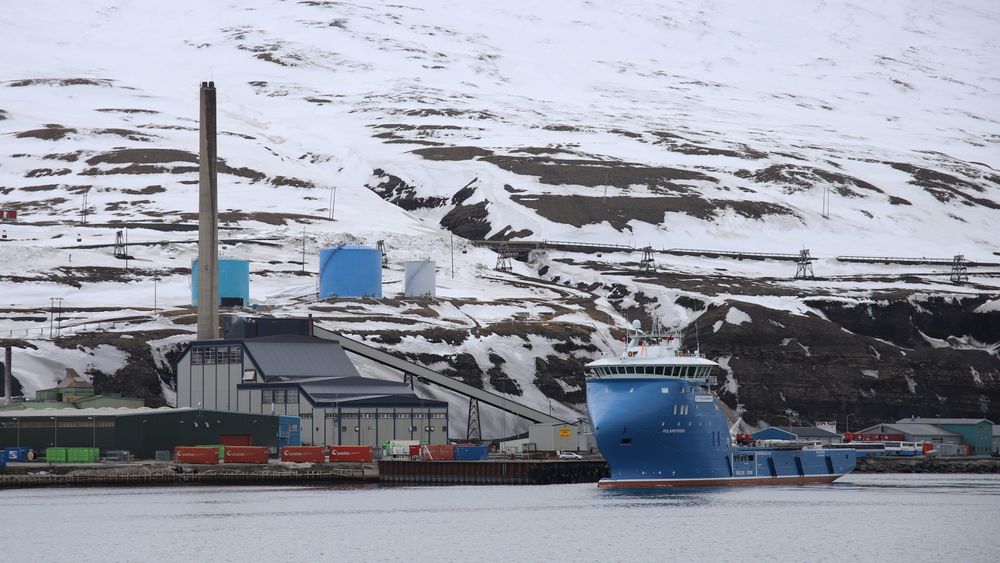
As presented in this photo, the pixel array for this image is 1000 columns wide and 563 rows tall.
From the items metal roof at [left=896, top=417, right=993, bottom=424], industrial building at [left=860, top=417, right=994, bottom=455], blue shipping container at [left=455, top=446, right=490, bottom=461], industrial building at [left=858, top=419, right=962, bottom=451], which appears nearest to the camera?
blue shipping container at [left=455, top=446, right=490, bottom=461]

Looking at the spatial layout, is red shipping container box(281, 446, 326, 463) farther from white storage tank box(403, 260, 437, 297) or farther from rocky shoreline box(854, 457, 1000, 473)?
white storage tank box(403, 260, 437, 297)

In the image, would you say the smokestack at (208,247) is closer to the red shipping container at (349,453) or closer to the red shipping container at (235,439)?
the red shipping container at (235,439)

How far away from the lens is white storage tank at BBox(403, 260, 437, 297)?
17675 centimetres

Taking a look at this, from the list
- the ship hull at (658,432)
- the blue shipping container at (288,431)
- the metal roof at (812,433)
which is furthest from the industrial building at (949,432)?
the blue shipping container at (288,431)

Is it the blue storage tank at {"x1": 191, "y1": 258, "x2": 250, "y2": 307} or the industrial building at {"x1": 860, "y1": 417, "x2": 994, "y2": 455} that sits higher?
the blue storage tank at {"x1": 191, "y1": 258, "x2": 250, "y2": 307}

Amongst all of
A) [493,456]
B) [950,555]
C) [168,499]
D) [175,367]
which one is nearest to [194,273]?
[175,367]

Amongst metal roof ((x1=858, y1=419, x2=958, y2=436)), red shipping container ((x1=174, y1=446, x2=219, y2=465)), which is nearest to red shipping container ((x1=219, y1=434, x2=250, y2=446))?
red shipping container ((x1=174, y1=446, x2=219, y2=465))

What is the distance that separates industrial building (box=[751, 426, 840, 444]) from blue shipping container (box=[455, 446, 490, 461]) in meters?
29.7

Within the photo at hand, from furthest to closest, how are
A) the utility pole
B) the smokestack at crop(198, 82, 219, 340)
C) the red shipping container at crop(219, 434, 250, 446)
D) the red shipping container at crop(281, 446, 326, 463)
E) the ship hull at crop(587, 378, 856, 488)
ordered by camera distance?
the utility pole, the smokestack at crop(198, 82, 219, 340), the red shipping container at crop(219, 434, 250, 446), the red shipping container at crop(281, 446, 326, 463), the ship hull at crop(587, 378, 856, 488)

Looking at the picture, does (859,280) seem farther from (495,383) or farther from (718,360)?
(495,383)

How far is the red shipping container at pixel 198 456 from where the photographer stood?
111 m

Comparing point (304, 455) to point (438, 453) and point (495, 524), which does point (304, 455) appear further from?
point (495, 524)

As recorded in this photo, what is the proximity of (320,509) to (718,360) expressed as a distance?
79279 mm

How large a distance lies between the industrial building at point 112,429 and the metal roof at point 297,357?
47.2ft
